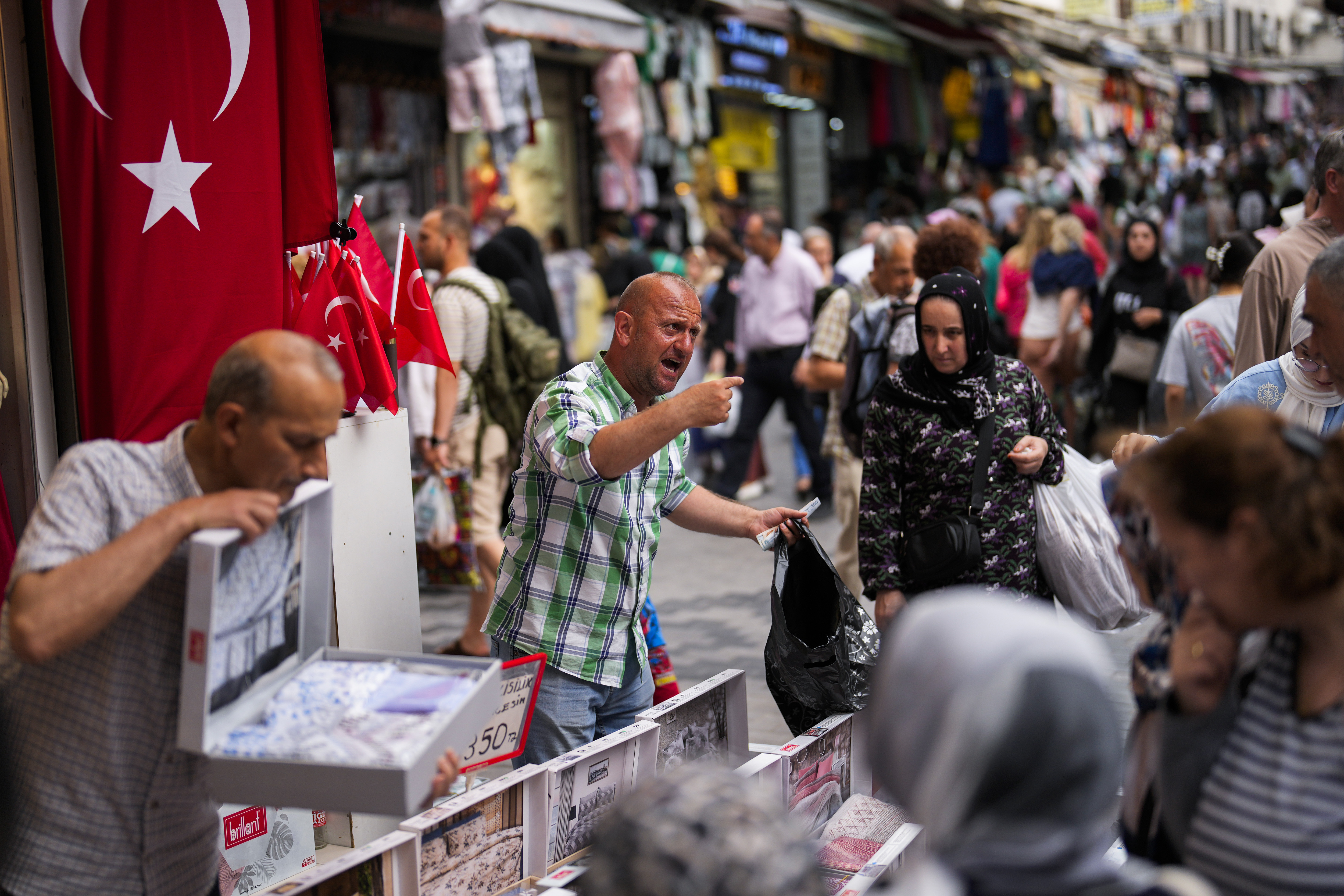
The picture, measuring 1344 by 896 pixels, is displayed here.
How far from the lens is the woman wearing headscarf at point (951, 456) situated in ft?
11.7

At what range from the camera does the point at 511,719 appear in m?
3.00

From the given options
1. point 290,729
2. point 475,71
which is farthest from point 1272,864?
point 475,71

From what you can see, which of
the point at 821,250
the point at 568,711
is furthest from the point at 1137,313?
the point at 568,711

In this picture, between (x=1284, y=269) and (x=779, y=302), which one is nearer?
(x=1284, y=269)

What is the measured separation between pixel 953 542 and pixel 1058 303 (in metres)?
6.03

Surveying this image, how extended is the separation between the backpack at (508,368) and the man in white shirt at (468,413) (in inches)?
0.5

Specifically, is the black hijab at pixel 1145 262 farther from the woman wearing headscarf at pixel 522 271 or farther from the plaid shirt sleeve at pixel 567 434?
the plaid shirt sleeve at pixel 567 434

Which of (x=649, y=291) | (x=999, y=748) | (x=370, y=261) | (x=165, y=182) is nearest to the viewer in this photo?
(x=999, y=748)

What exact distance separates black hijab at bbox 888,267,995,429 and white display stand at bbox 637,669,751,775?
3.20ft

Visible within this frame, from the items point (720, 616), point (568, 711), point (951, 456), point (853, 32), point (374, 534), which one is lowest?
point (720, 616)

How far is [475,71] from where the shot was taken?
29.0 feet

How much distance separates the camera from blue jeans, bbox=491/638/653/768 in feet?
10.2

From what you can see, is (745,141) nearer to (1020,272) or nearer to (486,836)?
(1020,272)

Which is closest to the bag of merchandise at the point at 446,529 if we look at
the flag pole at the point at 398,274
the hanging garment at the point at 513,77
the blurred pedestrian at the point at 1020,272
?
the flag pole at the point at 398,274
